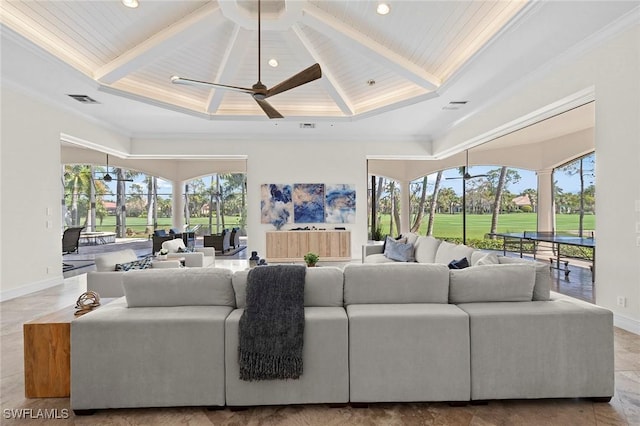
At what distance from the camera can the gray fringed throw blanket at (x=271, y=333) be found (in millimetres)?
2119

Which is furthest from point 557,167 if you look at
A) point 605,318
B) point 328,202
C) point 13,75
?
point 13,75

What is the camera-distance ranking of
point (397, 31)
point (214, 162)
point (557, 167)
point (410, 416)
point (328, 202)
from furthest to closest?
point (214, 162), point (557, 167), point (328, 202), point (397, 31), point (410, 416)

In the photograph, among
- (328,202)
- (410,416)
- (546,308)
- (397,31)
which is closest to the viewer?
(410,416)

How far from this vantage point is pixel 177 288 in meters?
2.37

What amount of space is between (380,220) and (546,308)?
33.0 ft

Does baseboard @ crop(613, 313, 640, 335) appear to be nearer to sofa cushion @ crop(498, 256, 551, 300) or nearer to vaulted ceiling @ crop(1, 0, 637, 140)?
sofa cushion @ crop(498, 256, 551, 300)

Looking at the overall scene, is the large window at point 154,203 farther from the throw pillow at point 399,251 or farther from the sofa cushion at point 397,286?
the sofa cushion at point 397,286

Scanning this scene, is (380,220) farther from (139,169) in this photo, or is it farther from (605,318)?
(605,318)

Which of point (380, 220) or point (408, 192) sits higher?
point (408, 192)

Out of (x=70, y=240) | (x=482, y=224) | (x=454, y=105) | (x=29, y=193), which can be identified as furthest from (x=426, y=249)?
(x=70, y=240)

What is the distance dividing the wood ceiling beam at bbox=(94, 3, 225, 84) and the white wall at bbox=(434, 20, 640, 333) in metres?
4.21

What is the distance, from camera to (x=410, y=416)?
6.97ft

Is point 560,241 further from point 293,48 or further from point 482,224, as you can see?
point 293,48

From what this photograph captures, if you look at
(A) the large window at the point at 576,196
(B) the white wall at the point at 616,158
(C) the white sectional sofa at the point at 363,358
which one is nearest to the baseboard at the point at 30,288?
(C) the white sectional sofa at the point at 363,358
